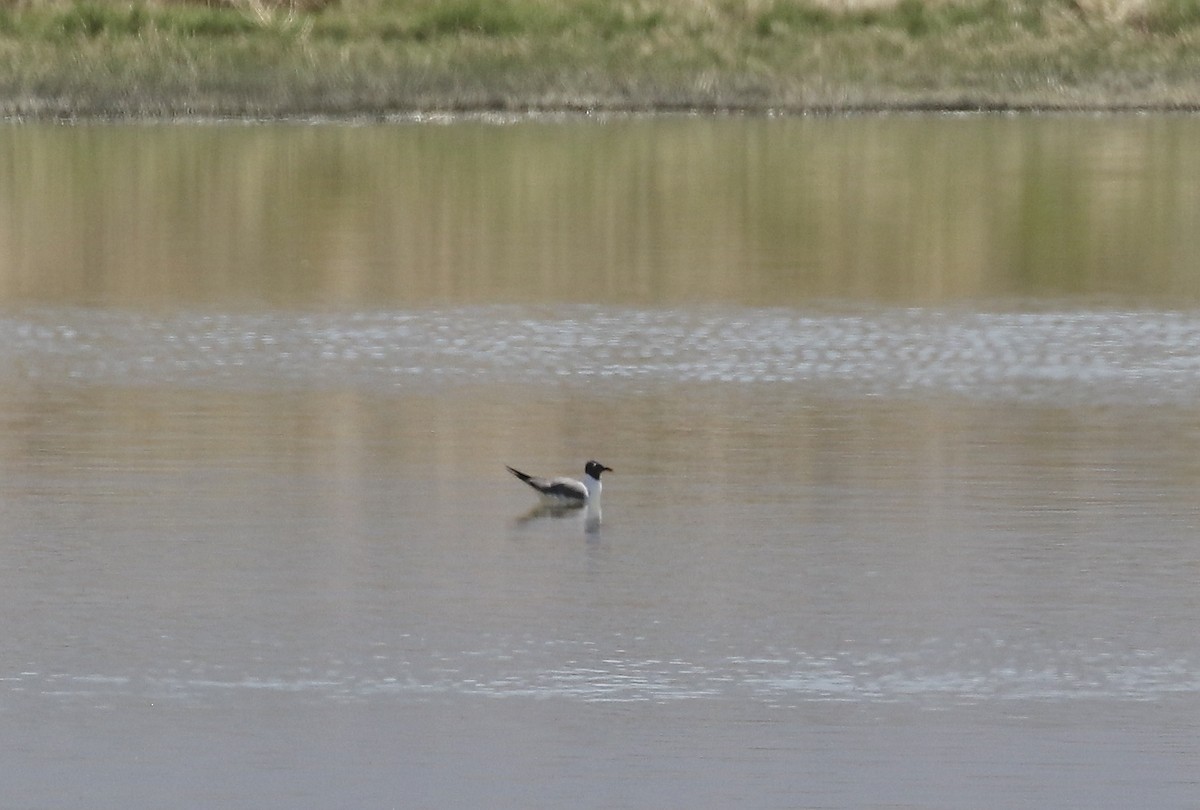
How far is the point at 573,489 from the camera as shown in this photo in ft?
36.6

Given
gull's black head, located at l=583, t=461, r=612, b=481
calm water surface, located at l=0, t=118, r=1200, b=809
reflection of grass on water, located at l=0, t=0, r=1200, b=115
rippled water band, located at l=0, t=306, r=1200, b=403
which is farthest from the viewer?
reflection of grass on water, located at l=0, t=0, r=1200, b=115

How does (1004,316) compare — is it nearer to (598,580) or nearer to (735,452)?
(735,452)

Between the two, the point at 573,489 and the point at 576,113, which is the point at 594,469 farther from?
the point at 576,113

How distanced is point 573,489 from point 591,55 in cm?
2596

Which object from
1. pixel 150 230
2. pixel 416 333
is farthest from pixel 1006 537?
pixel 150 230

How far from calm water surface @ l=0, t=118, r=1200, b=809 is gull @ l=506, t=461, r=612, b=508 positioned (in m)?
0.11

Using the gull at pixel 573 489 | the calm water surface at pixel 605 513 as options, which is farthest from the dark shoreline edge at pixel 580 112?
the gull at pixel 573 489

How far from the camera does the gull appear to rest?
11.1 metres

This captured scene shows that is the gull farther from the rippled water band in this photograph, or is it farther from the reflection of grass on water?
the reflection of grass on water

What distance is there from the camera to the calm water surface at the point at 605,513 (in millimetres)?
7719

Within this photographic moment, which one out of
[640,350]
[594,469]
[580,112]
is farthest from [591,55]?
[594,469]

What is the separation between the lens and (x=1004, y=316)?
1794cm

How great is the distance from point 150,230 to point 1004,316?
24.9 ft

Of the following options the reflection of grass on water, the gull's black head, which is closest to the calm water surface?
the gull's black head
